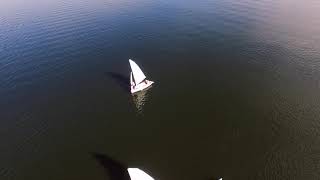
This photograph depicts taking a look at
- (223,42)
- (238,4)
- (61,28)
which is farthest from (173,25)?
(61,28)

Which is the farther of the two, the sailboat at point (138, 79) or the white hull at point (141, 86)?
the sailboat at point (138, 79)

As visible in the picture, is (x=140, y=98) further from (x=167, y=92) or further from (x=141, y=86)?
(x=167, y=92)

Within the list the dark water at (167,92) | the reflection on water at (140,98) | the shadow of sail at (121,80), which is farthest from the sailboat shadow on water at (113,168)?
the shadow of sail at (121,80)

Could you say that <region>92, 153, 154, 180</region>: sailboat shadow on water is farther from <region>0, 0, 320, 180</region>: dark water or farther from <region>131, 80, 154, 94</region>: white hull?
<region>131, 80, 154, 94</region>: white hull

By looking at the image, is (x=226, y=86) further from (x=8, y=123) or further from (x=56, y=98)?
(x=8, y=123)

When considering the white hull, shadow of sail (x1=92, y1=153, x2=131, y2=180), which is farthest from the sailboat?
shadow of sail (x1=92, y1=153, x2=131, y2=180)

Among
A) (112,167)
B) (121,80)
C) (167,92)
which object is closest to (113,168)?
(112,167)

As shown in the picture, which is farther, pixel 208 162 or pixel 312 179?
pixel 208 162

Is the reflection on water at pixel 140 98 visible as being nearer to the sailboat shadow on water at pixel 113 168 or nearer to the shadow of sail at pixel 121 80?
the shadow of sail at pixel 121 80
